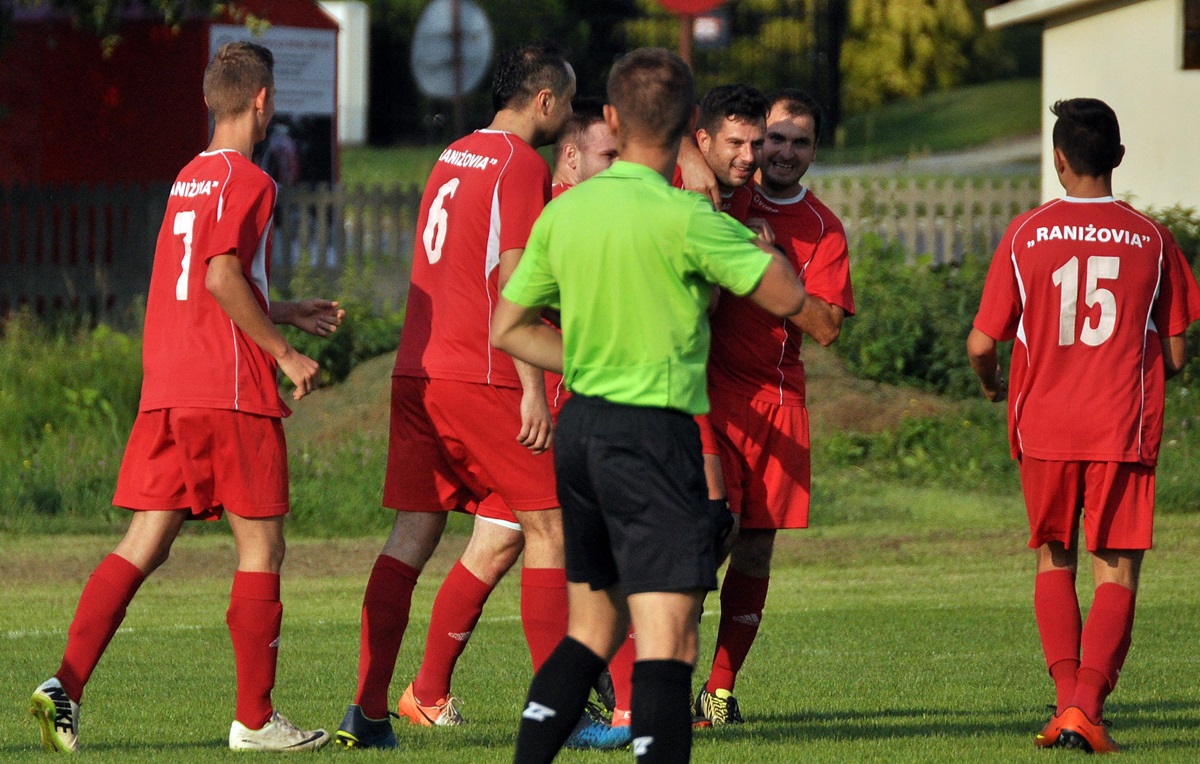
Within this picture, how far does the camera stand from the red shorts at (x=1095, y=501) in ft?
19.2

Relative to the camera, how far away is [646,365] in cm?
445

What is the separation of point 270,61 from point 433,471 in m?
1.43

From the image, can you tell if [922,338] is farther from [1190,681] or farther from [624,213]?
[624,213]

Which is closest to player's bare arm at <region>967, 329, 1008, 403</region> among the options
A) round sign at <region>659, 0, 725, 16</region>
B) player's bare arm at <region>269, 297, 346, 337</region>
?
player's bare arm at <region>269, 297, 346, 337</region>

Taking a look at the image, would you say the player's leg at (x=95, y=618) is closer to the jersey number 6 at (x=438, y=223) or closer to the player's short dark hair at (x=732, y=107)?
the jersey number 6 at (x=438, y=223)

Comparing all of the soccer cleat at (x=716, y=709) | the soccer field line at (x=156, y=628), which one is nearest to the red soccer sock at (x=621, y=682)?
the soccer cleat at (x=716, y=709)

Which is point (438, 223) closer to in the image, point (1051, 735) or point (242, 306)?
point (242, 306)

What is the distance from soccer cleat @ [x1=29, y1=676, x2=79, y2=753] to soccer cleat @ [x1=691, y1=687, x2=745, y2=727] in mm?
2129

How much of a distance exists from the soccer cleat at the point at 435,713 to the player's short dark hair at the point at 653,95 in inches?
102

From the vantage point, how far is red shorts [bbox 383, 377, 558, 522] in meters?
5.81

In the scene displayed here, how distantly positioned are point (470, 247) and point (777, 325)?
3.95ft

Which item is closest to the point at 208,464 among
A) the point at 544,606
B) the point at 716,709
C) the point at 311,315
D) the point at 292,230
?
the point at 311,315

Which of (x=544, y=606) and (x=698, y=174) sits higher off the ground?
(x=698, y=174)

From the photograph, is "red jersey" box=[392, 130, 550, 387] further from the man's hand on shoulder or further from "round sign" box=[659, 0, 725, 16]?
"round sign" box=[659, 0, 725, 16]
